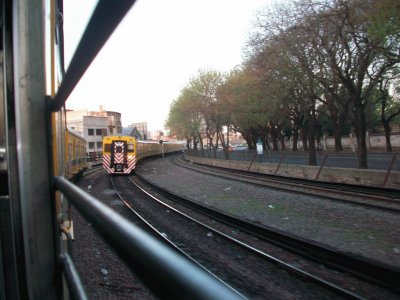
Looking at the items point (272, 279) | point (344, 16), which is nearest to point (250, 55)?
point (344, 16)

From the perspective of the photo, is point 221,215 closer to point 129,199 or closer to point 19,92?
point 129,199

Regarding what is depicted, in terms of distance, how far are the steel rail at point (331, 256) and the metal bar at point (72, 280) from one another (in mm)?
4888

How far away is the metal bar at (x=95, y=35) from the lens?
832mm

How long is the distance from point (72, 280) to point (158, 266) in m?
0.84

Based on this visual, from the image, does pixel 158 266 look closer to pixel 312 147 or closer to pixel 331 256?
pixel 331 256

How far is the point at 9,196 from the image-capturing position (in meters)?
1.58

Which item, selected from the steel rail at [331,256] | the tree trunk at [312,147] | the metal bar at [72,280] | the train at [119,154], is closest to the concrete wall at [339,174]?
the tree trunk at [312,147]

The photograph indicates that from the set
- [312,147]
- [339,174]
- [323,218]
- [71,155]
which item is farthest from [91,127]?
[323,218]

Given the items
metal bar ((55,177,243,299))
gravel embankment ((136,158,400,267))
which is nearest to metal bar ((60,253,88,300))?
metal bar ((55,177,243,299))

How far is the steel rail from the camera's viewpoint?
5.19 metres

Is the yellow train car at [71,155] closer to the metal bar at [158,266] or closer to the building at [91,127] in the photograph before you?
the metal bar at [158,266]

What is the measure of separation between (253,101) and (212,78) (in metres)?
9.96

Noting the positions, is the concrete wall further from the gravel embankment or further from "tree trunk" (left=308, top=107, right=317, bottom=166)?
the gravel embankment

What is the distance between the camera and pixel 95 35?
3.15 ft
